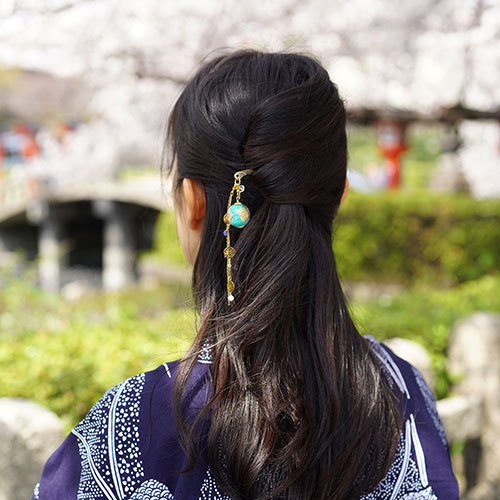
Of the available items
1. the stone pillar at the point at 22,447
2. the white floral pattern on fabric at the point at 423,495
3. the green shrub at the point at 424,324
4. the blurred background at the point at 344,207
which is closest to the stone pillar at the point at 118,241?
the blurred background at the point at 344,207

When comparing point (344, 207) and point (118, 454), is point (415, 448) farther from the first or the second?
point (344, 207)

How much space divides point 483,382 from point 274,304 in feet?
7.27

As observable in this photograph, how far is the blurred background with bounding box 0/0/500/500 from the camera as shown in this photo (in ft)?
7.45

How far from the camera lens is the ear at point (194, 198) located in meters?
1.08

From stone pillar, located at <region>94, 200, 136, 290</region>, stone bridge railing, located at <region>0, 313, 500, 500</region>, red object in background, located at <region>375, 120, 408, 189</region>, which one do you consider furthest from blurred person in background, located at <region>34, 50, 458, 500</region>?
stone pillar, located at <region>94, 200, 136, 290</region>

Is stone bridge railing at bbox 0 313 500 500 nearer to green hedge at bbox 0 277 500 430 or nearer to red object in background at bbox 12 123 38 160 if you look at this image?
green hedge at bbox 0 277 500 430

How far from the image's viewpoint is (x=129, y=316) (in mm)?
3797

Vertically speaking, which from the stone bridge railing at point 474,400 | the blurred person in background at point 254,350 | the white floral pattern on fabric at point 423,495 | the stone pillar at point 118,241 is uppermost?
the blurred person in background at point 254,350

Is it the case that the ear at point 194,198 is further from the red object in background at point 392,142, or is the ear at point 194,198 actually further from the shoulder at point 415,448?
the red object in background at point 392,142

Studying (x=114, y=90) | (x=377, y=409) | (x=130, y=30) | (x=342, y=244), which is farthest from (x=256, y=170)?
(x=342, y=244)

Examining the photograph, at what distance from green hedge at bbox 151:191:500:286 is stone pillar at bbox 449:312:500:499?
15.3 feet

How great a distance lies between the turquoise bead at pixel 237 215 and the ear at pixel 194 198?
0.12 metres

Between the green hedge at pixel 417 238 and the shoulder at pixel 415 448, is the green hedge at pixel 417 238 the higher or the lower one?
the lower one

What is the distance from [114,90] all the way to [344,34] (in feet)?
8.66
